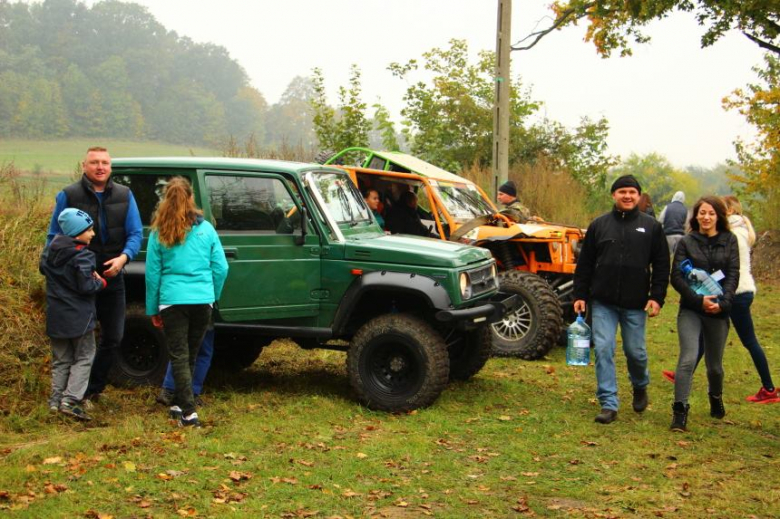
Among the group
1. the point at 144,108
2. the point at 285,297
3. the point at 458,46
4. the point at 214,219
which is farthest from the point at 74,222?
the point at 144,108

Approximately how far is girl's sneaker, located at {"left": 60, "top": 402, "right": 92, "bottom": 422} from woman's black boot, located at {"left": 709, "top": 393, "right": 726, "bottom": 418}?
16.6 feet

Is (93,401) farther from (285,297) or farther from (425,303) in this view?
(425,303)

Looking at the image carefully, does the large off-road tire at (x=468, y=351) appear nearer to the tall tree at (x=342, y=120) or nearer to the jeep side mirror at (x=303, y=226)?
the jeep side mirror at (x=303, y=226)

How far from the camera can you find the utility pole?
16094mm

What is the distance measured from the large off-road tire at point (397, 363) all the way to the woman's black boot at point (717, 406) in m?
2.26

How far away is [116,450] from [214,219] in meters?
2.41

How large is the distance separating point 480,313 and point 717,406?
215cm

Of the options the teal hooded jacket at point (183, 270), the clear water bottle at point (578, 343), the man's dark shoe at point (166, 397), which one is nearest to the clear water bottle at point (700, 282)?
the clear water bottle at point (578, 343)

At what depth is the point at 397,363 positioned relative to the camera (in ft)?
25.0

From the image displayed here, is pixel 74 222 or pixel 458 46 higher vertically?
pixel 458 46

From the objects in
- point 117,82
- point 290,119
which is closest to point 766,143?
point 117,82

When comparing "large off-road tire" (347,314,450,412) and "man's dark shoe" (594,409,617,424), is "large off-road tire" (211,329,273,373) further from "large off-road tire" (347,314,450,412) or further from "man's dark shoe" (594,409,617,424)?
"man's dark shoe" (594,409,617,424)

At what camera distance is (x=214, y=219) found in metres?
7.76

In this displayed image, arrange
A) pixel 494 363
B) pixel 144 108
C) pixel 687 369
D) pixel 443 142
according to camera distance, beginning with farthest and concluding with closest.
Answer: pixel 144 108 < pixel 443 142 < pixel 494 363 < pixel 687 369
